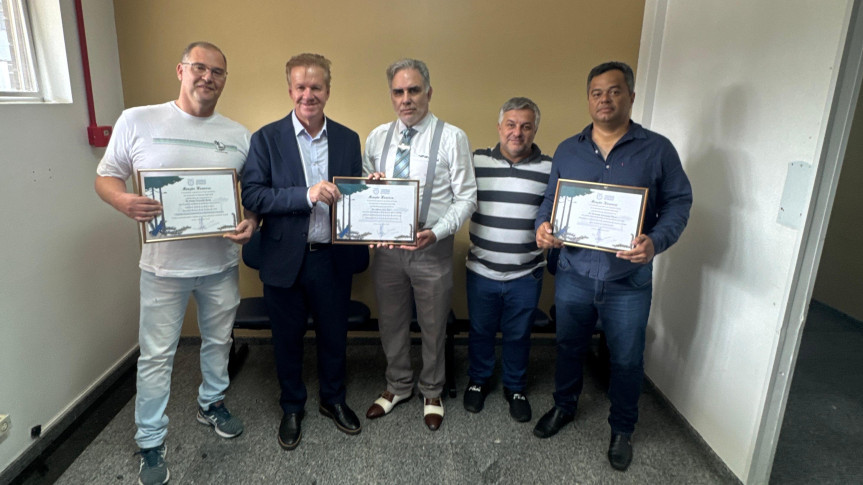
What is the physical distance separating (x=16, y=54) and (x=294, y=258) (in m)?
1.65

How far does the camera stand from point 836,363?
3.11m

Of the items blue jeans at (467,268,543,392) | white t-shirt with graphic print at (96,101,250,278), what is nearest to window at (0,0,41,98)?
white t-shirt with graphic print at (96,101,250,278)

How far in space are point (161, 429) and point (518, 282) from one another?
5.75ft

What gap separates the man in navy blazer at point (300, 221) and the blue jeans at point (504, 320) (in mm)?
672

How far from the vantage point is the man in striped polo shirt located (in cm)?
223

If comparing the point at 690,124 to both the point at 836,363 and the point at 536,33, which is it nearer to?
the point at 536,33

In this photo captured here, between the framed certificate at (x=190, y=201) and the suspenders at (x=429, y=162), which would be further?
the suspenders at (x=429, y=162)

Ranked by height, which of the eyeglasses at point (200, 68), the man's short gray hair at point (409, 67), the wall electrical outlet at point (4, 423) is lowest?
the wall electrical outlet at point (4, 423)

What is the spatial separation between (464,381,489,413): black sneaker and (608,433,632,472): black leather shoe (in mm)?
673

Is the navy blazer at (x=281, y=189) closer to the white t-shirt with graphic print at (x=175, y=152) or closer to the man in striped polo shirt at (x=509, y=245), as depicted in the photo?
the white t-shirt with graphic print at (x=175, y=152)

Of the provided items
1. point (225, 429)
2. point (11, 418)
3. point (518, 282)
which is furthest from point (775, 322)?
point (11, 418)

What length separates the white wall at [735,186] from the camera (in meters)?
1.72

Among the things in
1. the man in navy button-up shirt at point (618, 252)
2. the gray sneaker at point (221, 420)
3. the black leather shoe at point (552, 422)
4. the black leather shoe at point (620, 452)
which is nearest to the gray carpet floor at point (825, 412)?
the black leather shoe at point (620, 452)

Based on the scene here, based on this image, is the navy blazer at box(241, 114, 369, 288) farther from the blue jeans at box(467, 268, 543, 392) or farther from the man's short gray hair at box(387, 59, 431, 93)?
the blue jeans at box(467, 268, 543, 392)
